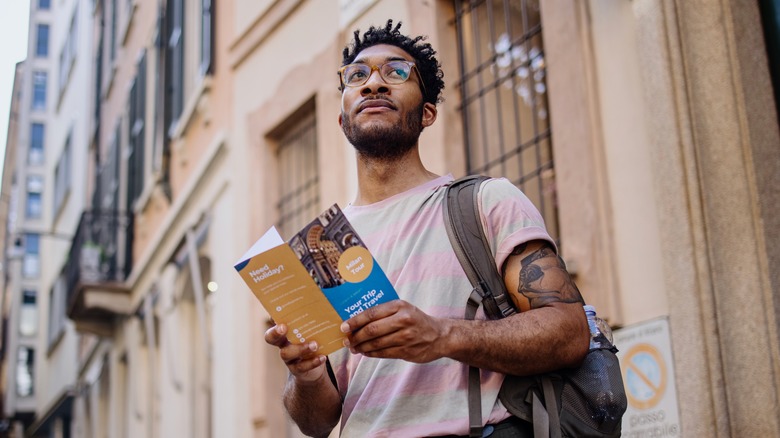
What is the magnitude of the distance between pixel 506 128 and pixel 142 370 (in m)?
10.8

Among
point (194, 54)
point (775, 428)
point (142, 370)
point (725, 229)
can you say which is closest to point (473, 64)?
point (725, 229)

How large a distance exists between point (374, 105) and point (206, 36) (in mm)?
10400

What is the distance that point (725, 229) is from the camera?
5.41m

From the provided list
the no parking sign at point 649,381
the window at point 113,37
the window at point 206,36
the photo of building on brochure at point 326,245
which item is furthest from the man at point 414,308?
the window at point 113,37

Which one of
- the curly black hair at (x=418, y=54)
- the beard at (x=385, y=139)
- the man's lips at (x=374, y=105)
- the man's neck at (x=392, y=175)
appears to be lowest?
the man's neck at (x=392, y=175)

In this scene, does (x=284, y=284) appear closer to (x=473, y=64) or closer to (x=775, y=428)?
(x=775, y=428)

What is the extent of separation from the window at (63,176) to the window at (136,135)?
831 centimetres

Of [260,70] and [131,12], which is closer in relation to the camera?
[260,70]

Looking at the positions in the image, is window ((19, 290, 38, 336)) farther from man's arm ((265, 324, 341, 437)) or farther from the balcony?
man's arm ((265, 324, 341, 437))

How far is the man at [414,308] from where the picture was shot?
293cm

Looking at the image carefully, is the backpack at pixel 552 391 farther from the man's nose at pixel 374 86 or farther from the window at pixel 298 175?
the window at pixel 298 175

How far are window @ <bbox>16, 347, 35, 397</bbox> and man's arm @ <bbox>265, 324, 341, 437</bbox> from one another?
108ft

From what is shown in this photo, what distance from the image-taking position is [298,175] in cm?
1126

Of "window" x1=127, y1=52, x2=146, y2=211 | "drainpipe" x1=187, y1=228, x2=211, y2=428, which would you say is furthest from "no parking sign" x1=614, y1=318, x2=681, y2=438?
"window" x1=127, y1=52, x2=146, y2=211
